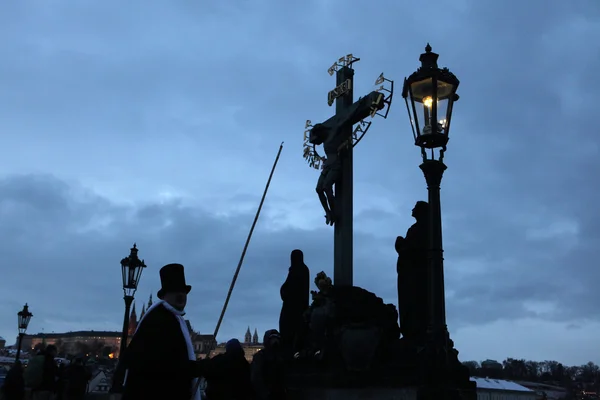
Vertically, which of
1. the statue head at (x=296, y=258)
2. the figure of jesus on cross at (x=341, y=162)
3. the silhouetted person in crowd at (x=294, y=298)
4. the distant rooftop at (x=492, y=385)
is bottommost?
the distant rooftop at (x=492, y=385)

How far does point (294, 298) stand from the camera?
1414 centimetres

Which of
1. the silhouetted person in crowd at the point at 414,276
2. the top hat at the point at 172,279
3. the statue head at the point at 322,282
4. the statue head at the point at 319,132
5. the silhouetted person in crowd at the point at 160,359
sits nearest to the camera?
the silhouetted person in crowd at the point at 160,359

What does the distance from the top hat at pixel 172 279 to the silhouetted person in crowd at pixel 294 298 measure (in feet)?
29.0

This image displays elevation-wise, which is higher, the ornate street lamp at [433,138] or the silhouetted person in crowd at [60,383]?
the ornate street lamp at [433,138]

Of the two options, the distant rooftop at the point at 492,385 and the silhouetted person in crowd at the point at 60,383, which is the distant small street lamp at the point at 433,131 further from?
the distant rooftop at the point at 492,385

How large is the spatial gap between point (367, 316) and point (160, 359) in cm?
722

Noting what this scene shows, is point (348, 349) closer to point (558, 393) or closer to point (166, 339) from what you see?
point (166, 339)

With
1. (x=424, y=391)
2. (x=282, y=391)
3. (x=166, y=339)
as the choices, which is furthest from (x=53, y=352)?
(x=166, y=339)

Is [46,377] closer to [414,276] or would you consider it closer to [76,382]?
[76,382]

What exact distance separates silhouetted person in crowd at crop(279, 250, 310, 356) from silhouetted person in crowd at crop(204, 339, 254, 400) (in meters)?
7.34

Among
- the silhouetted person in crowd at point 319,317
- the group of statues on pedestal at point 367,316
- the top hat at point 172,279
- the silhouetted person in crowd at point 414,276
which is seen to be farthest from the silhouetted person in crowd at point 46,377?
the top hat at point 172,279

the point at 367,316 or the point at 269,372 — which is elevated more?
the point at 367,316

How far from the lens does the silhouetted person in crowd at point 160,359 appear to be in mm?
4523

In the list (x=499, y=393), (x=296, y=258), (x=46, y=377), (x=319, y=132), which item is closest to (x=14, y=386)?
(x=46, y=377)
